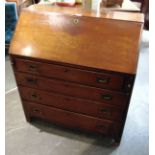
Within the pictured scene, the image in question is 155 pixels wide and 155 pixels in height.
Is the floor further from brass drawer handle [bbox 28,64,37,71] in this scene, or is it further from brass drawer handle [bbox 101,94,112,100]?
brass drawer handle [bbox 28,64,37,71]

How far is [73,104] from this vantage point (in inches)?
55.0

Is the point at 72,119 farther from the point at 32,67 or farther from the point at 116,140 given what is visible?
the point at 32,67

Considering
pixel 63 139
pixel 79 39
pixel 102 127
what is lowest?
pixel 63 139

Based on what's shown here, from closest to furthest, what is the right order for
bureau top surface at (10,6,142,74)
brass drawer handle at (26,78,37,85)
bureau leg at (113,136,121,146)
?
1. bureau top surface at (10,6,142,74)
2. brass drawer handle at (26,78,37,85)
3. bureau leg at (113,136,121,146)

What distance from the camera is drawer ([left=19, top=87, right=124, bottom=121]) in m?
1.32

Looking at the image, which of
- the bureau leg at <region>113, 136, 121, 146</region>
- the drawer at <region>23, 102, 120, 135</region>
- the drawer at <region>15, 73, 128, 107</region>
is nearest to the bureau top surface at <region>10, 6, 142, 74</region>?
the drawer at <region>15, 73, 128, 107</region>

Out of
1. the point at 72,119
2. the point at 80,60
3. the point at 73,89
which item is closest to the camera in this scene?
the point at 80,60

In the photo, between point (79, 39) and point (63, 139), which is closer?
point (79, 39)

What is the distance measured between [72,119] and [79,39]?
686mm

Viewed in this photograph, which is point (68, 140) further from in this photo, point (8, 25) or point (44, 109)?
point (8, 25)

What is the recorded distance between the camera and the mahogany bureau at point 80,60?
1145 mm

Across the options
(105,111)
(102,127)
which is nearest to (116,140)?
(102,127)

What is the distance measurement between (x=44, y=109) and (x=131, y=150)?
0.84 metres

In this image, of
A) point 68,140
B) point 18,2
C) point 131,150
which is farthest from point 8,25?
point 131,150
